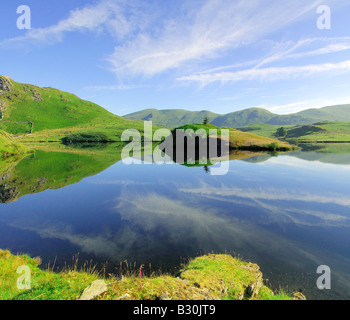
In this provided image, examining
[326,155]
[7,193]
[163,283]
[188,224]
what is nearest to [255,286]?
[163,283]

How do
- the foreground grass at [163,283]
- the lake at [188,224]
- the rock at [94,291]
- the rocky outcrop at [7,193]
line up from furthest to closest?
the rocky outcrop at [7,193], the lake at [188,224], the foreground grass at [163,283], the rock at [94,291]

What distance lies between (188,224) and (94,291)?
11065 millimetres

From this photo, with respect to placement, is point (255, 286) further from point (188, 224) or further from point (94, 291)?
point (188, 224)

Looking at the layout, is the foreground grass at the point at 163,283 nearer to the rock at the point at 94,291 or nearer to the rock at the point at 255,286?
the rock at the point at 255,286

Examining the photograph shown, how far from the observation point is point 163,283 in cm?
824

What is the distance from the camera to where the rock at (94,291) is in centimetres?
657

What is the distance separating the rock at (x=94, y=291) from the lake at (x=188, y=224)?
446cm

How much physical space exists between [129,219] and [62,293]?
36.2ft

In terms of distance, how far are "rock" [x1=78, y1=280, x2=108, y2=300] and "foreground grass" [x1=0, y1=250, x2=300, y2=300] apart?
0.58 feet

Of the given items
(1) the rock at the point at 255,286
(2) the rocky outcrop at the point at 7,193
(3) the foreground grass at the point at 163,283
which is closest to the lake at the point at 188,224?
(2) the rocky outcrop at the point at 7,193
